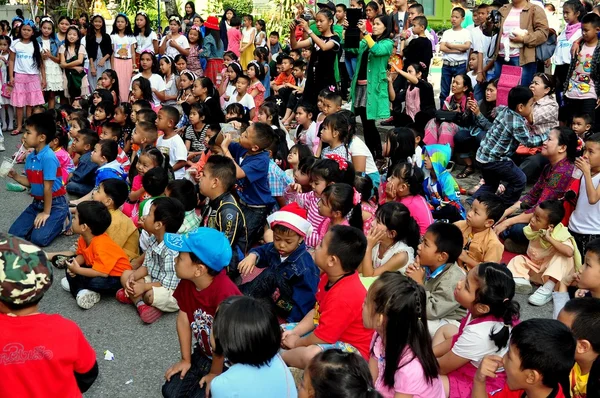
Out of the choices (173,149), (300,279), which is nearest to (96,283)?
(300,279)

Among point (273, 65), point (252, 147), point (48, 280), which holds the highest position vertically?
point (48, 280)

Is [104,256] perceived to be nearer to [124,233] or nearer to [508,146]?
[124,233]

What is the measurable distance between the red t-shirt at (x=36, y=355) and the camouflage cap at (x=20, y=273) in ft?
0.34

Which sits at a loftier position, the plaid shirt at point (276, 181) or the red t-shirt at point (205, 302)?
the red t-shirt at point (205, 302)

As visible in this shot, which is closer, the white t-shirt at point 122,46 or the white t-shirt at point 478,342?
the white t-shirt at point 478,342

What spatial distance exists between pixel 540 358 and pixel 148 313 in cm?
280

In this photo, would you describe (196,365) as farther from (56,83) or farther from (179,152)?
(56,83)

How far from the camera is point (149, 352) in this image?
4.23 metres

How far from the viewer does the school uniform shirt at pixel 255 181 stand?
5.57 m

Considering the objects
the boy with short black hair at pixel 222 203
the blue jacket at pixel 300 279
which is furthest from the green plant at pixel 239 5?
the blue jacket at pixel 300 279

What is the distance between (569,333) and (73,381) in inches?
78.2

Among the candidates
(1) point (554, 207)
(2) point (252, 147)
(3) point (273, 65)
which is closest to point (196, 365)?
(2) point (252, 147)

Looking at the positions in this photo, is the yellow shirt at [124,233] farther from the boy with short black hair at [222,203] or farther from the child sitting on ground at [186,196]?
the boy with short black hair at [222,203]

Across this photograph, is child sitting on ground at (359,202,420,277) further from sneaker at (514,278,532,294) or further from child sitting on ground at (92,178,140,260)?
child sitting on ground at (92,178,140,260)
